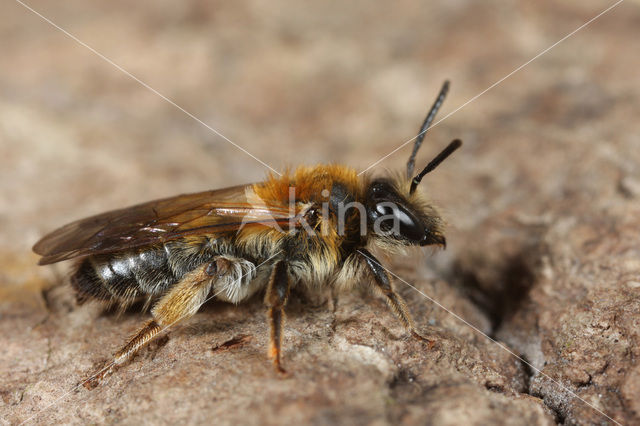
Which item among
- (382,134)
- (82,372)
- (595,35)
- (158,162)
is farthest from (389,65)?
(82,372)

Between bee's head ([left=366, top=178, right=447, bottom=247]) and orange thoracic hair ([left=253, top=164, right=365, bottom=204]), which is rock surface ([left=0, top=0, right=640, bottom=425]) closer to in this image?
bee's head ([left=366, top=178, right=447, bottom=247])

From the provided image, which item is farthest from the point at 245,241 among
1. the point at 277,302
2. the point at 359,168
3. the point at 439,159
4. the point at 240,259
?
the point at 359,168

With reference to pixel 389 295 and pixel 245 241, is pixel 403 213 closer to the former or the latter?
pixel 389 295

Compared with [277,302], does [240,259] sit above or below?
above

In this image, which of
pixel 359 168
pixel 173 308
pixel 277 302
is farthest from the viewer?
pixel 359 168

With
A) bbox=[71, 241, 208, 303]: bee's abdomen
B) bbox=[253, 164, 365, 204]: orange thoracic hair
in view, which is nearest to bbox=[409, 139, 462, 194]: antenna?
bbox=[253, 164, 365, 204]: orange thoracic hair

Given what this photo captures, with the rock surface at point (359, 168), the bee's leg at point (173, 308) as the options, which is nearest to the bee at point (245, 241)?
the bee's leg at point (173, 308)

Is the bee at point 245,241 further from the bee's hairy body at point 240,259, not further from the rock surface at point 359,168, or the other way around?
the rock surface at point 359,168
